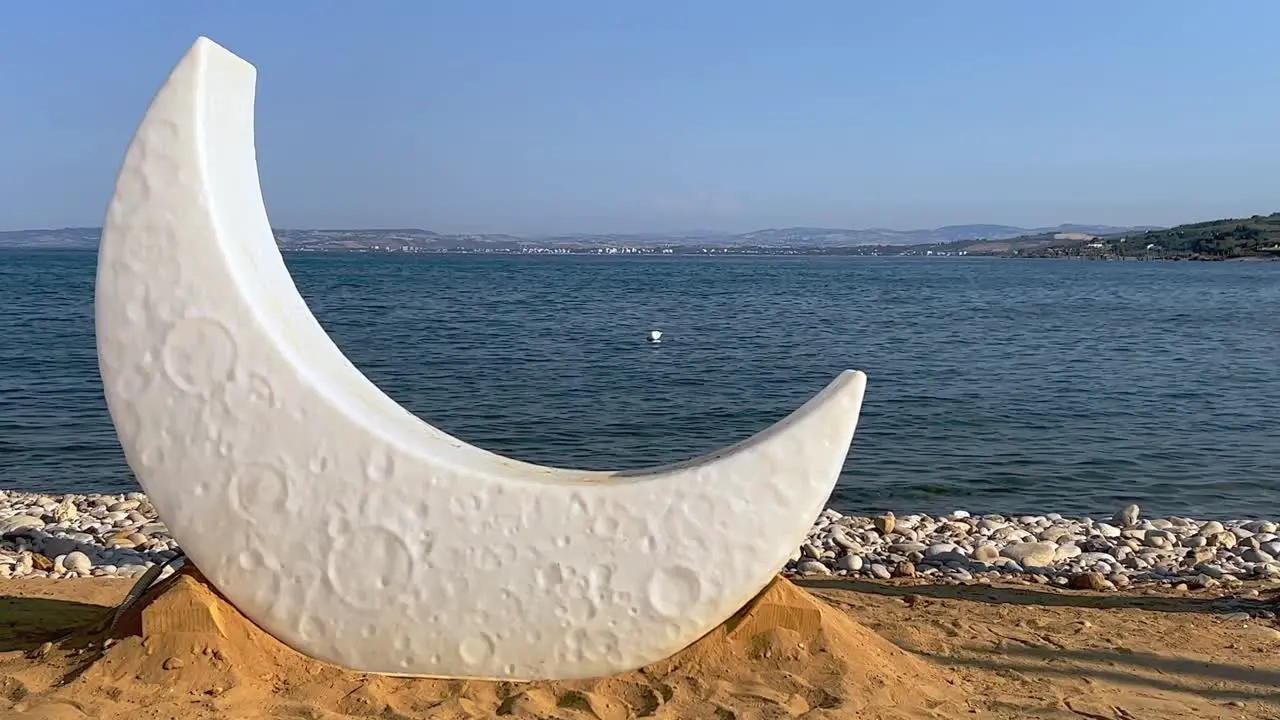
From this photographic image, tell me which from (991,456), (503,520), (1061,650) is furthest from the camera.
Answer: (991,456)

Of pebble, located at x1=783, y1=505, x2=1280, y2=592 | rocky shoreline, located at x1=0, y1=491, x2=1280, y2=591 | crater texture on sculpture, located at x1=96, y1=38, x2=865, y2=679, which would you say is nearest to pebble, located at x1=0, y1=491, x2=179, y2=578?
rocky shoreline, located at x1=0, y1=491, x2=1280, y2=591

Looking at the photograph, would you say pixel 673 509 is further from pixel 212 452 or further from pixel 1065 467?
pixel 1065 467

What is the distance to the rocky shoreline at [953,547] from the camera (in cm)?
897

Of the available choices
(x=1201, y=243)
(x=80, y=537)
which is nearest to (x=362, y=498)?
(x=80, y=537)

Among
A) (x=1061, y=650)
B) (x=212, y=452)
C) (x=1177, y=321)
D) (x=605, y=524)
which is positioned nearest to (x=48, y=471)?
(x=212, y=452)

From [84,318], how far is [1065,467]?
104ft

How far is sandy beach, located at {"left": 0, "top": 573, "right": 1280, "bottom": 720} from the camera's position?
4.73m

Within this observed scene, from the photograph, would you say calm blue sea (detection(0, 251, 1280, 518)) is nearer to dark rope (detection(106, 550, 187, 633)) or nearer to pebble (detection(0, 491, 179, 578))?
pebble (detection(0, 491, 179, 578))

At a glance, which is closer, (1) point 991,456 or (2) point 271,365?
(2) point 271,365

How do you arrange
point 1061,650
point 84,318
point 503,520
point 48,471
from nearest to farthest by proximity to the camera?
point 503,520
point 1061,650
point 48,471
point 84,318

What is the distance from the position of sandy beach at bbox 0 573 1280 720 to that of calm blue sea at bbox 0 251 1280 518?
633cm

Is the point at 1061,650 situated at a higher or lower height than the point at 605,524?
lower

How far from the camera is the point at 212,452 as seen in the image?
4.97 m

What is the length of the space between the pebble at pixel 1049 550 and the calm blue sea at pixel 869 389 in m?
1.14
